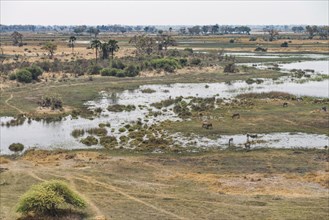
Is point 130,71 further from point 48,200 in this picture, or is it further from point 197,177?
point 48,200

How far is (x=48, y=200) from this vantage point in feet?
93.0

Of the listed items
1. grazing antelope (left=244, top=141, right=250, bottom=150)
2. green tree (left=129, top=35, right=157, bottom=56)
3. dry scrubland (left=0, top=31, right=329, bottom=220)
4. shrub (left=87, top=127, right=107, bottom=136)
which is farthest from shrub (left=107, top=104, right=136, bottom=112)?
green tree (left=129, top=35, right=157, bottom=56)

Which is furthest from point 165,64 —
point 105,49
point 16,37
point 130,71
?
point 16,37

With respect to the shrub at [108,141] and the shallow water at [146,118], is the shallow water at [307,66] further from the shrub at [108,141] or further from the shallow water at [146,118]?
the shrub at [108,141]

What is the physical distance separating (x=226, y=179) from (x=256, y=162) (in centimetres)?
612

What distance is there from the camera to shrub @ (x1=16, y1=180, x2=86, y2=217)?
92.2 feet

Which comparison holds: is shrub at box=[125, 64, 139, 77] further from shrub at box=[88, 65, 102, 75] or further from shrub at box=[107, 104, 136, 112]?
shrub at box=[107, 104, 136, 112]

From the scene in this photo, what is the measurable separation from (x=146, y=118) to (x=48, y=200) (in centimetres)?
3685

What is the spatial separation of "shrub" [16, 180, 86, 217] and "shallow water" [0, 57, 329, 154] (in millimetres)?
21472

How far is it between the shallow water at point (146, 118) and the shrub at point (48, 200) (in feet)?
70.4

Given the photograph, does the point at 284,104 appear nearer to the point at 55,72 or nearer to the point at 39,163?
the point at 39,163

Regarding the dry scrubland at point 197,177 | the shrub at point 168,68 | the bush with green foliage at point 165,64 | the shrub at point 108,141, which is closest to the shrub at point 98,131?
the shrub at point 108,141

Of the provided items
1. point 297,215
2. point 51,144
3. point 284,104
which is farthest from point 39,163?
point 284,104

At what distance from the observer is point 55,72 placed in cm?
10762
